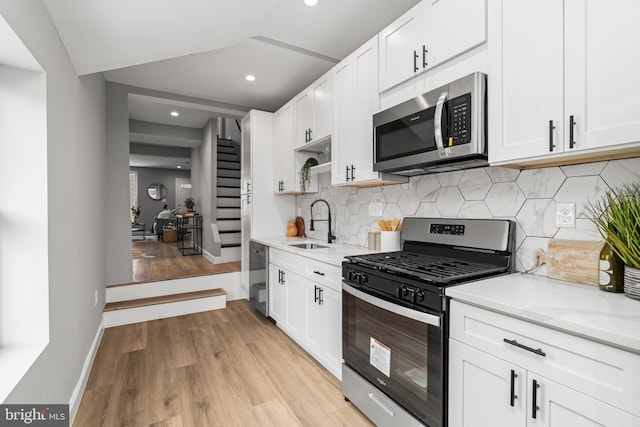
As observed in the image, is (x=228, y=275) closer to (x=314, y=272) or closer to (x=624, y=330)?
(x=314, y=272)

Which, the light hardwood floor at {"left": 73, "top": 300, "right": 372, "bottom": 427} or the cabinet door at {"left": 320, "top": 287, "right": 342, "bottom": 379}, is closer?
the light hardwood floor at {"left": 73, "top": 300, "right": 372, "bottom": 427}

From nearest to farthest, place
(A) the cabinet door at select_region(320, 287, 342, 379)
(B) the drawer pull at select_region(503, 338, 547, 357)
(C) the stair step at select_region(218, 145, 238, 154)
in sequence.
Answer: (B) the drawer pull at select_region(503, 338, 547, 357) → (A) the cabinet door at select_region(320, 287, 342, 379) → (C) the stair step at select_region(218, 145, 238, 154)

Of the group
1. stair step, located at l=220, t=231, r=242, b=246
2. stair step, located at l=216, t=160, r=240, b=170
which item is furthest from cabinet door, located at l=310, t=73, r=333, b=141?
stair step, located at l=216, t=160, r=240, b=170

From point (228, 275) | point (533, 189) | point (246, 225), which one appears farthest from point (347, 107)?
point (228, 275)

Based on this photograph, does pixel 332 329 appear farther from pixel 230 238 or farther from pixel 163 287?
pixel 230 238

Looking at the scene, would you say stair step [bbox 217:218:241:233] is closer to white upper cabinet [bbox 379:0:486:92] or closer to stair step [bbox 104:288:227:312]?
stair step [bbox 104:288:227:312]

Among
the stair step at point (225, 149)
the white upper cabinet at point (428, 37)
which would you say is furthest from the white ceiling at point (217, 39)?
the stair step at point (225, 149)

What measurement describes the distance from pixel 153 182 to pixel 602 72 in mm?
12756

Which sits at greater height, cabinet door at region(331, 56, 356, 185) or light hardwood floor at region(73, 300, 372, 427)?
cabinet door at region(331, 56, 356, 185)

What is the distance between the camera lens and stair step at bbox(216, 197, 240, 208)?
5.90m

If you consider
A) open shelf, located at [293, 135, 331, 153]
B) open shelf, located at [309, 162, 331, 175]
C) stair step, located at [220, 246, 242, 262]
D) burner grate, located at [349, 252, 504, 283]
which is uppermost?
open shelf, located at [293, 135, 331, 153]

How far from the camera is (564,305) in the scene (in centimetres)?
109

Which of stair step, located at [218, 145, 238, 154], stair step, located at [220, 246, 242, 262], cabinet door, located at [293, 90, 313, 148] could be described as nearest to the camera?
cabinet door, located at [293, 90, 313, 148]

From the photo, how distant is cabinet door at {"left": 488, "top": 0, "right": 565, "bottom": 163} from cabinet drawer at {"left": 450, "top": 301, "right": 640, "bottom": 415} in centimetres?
72
